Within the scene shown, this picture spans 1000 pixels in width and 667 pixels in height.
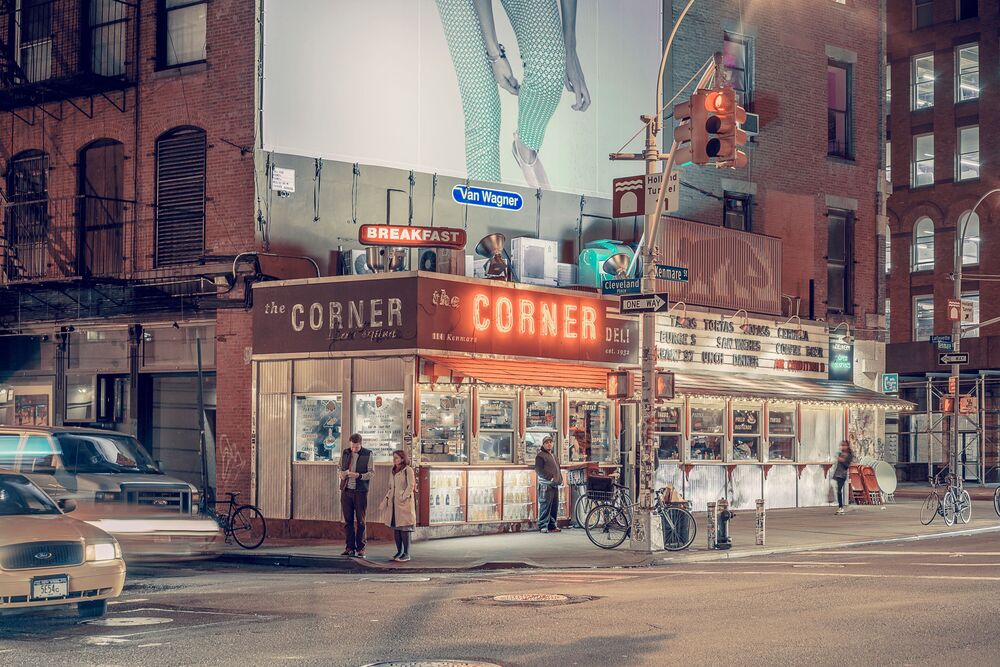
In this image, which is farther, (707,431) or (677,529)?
(707,431)

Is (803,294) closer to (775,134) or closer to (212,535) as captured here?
(775,134)

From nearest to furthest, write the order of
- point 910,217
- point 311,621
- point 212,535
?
point 311,621 → point 212,535 → point 910,217

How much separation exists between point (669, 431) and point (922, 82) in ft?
122

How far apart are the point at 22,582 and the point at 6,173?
19648 mm

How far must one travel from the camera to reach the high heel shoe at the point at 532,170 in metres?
30.2

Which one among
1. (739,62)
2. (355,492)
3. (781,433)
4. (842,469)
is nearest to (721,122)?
(355,492)

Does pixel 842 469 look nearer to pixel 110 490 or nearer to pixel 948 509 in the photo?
pixel 948 509

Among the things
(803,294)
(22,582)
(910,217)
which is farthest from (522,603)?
(910,217)

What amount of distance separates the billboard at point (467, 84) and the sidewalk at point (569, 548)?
8.40 metres

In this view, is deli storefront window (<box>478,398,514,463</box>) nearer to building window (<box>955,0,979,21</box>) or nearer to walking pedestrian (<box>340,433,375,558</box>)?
walking pedestrian (<box>340,433,375,558</box>)

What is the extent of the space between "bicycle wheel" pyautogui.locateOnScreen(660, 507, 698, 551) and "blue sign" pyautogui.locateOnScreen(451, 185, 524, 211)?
8.45 m

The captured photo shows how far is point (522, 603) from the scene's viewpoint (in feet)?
48.3

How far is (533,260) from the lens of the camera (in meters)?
29.2

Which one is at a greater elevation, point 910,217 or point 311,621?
point 910,217
